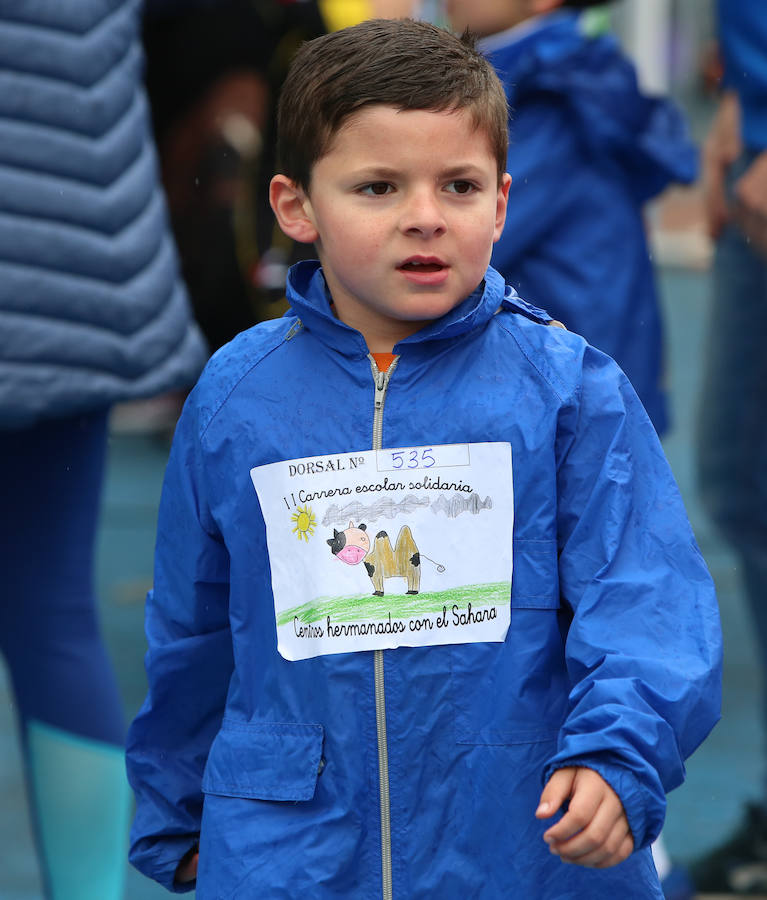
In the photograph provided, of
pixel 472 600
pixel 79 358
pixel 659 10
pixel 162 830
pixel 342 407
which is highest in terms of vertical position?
pixel 659 10

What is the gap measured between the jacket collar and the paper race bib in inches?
5.1

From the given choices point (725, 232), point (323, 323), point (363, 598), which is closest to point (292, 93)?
point (323, 323)

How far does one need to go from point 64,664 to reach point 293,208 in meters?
1.04

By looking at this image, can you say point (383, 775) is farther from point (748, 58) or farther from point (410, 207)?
point (748, 58)

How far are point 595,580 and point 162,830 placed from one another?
0.65 meters

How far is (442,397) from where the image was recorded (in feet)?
6.12

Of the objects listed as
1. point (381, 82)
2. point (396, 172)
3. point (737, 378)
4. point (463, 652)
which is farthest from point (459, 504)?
point (737, 378)

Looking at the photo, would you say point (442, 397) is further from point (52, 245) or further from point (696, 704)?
point (52, 245)

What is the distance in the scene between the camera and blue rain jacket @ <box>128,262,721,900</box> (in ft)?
5.90

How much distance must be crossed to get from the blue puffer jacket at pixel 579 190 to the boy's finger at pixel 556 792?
165 centimetres

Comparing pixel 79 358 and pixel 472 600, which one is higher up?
pixel 79 358

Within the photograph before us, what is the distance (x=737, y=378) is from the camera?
3670mm

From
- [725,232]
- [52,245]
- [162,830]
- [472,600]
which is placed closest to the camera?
[472,600]

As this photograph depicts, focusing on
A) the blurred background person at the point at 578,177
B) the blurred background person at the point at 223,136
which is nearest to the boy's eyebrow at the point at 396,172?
the blurred background person at the point at 578,177
